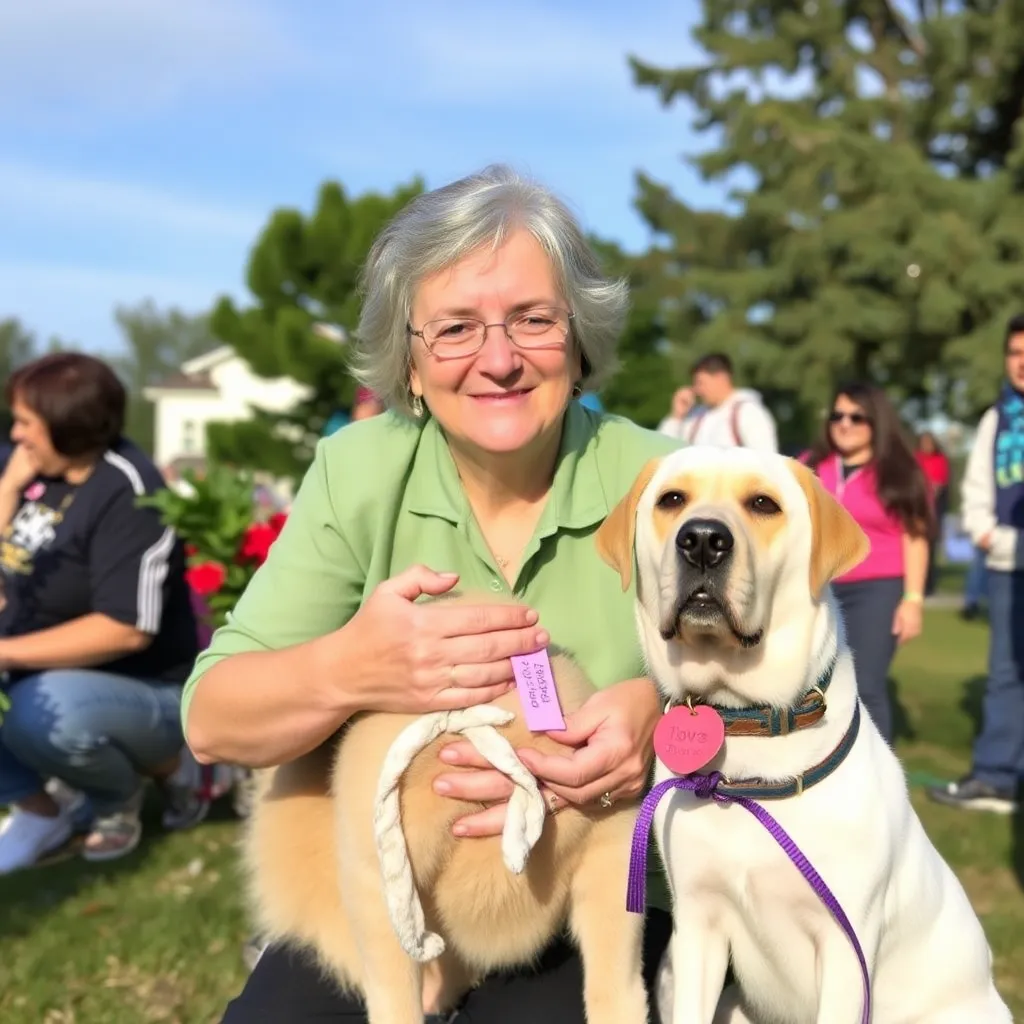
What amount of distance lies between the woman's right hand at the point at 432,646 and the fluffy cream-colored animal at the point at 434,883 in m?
0.07

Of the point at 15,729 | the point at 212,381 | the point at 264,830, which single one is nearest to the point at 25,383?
the point at 15,729

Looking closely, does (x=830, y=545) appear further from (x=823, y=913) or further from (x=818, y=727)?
(x=823, y=913)

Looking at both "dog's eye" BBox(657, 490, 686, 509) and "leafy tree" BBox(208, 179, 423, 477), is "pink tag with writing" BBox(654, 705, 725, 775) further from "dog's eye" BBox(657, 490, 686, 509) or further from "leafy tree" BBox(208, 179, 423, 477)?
"leafy tree" BBox(208, 179, 423, 477)

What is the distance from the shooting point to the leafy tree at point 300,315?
22297 mm

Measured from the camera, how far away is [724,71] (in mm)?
22109

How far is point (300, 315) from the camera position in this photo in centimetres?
2245

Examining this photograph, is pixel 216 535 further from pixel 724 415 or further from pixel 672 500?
pixel 724 415

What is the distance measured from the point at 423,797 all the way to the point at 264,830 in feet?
1.71

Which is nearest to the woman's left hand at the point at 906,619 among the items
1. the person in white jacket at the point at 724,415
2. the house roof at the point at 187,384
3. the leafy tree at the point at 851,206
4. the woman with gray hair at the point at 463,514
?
the person in white jacket at the point at 724,415

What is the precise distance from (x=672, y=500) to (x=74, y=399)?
3.02 m

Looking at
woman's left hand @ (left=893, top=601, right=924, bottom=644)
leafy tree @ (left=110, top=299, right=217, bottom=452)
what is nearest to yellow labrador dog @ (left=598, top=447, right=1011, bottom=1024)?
woman's left hand @ (left=893, top=601, right=924, bottom=644)

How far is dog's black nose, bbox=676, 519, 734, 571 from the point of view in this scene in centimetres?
195

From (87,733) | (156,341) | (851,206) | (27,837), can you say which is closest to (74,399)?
(87,733)

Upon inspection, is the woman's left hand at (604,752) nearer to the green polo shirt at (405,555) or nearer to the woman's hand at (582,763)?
the woman's hand at (582,763)
